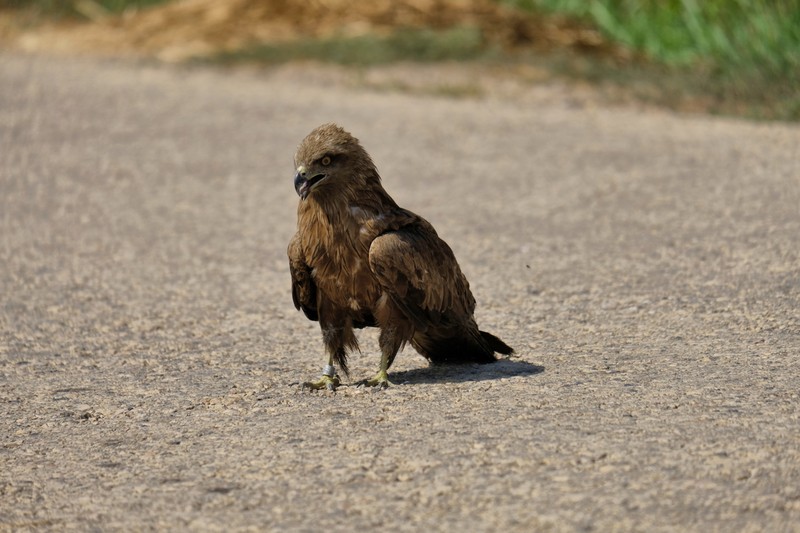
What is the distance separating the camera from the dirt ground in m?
4.12

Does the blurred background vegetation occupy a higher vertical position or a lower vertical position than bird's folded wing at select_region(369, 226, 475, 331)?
higher

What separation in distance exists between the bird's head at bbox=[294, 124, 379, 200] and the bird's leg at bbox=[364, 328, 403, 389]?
62 centimetres

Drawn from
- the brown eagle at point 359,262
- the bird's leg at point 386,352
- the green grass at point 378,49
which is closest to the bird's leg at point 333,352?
the brown eagle at point 359,262

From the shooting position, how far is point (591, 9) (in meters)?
17.1

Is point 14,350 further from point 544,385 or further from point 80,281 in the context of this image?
point 544,385

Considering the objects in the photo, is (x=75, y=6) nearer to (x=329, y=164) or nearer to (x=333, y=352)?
(x=329, y=164)

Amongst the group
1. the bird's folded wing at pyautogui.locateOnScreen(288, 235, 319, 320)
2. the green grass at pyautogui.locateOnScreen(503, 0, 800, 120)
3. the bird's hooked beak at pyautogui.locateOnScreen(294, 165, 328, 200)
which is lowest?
A: the bird's folded wing at pyautogui.locateOnScreen(288, 235, 319, 320)

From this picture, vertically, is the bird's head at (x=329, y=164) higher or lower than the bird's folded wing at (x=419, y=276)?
higher

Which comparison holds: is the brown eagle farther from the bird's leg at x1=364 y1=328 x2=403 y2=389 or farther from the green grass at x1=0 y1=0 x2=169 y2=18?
the green grass at x1=0 y1=0 x2=169 y2=18

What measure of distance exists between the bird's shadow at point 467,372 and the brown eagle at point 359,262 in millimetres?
187

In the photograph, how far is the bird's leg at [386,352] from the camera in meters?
5.41

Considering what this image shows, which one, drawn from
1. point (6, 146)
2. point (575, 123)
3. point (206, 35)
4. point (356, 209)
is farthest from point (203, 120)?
point (356, 209)

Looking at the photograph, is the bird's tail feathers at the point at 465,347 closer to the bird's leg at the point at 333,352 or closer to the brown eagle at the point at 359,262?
the brown eagle at the point at 359,262

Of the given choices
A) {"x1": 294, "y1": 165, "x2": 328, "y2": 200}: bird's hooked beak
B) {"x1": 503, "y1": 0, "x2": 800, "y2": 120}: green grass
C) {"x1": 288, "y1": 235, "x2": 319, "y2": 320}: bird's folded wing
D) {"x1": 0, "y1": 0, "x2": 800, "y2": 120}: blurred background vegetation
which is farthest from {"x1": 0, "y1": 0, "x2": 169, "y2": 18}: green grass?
{"x1": 294, "y1": 165, "x2": 328, "y2": 200}: bird's hooked beak
